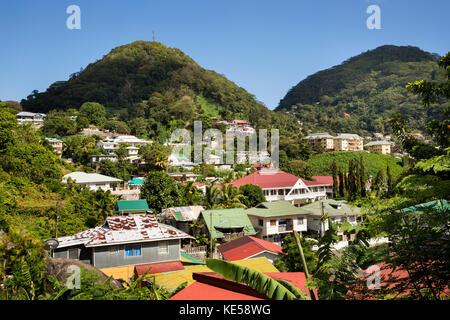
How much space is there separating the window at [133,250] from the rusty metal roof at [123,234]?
1.46 feet

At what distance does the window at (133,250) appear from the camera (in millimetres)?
16705

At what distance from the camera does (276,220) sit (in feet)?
92.2

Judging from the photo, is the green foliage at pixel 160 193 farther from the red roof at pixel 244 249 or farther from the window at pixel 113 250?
the window at pixel 113 250

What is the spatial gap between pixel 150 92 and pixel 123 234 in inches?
4378

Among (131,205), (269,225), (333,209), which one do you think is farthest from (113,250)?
(333,209)

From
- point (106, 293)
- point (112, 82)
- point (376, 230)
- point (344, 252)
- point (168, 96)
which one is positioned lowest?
point (106, 293)

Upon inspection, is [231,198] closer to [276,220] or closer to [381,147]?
[276,220]

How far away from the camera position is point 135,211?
25.9 meters

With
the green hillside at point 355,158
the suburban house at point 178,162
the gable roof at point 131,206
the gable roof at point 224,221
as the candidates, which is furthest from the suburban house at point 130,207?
the green hillside at point 355,158

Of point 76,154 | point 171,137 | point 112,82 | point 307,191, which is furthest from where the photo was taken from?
point 112,82

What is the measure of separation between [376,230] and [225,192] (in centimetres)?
2706

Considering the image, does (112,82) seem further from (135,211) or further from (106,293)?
(106,293)

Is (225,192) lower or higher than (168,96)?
lower

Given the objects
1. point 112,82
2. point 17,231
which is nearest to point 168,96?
point 112,82
